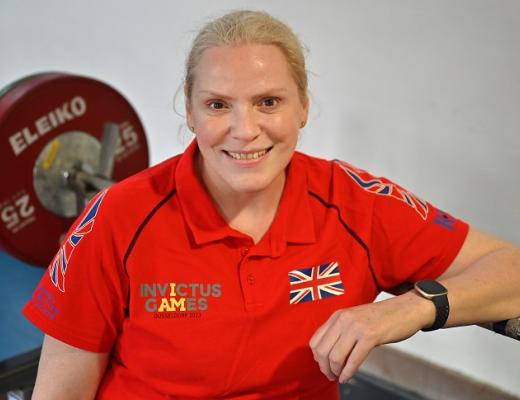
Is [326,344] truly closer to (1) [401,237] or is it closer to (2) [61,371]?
(1) [401,237]

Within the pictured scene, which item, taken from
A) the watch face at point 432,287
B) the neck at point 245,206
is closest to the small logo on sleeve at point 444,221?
the watch face at point 432,287

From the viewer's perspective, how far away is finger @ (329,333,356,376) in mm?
922

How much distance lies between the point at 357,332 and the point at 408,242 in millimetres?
291

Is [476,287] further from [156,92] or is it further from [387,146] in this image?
[156,92]

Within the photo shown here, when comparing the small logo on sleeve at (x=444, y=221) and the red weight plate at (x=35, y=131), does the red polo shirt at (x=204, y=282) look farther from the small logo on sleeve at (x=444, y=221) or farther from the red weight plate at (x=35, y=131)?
the red weight plate at (x=35, y=131)

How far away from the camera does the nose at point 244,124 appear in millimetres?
1002

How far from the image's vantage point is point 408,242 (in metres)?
1.17

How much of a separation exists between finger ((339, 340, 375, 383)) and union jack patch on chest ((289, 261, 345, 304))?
0.61ft

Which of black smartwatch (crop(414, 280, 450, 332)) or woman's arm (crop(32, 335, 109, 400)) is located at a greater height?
black smartwatch (crop(414, 280, 450, 332))

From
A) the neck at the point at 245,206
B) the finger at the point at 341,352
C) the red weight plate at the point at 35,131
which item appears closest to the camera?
the finger at the point at 341,352

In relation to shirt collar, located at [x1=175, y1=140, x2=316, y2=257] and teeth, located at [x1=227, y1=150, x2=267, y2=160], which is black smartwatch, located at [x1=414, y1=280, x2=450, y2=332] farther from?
teeth, located at [x1=227, y1=150, x2=267, y2=160]

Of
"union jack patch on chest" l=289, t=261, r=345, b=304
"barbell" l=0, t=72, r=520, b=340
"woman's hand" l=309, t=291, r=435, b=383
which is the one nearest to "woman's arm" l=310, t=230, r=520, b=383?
"woman's hand" l=309, t=291, r=435, b=383

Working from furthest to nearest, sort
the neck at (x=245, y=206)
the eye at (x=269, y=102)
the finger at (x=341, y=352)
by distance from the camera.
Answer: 1. the neck at (x=245, y=206)
2. the eye at (x=269, y=102)
3. the finger at (x=341, y=352)

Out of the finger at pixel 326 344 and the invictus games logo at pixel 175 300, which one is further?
the invictus games logo at pixel 175 300
